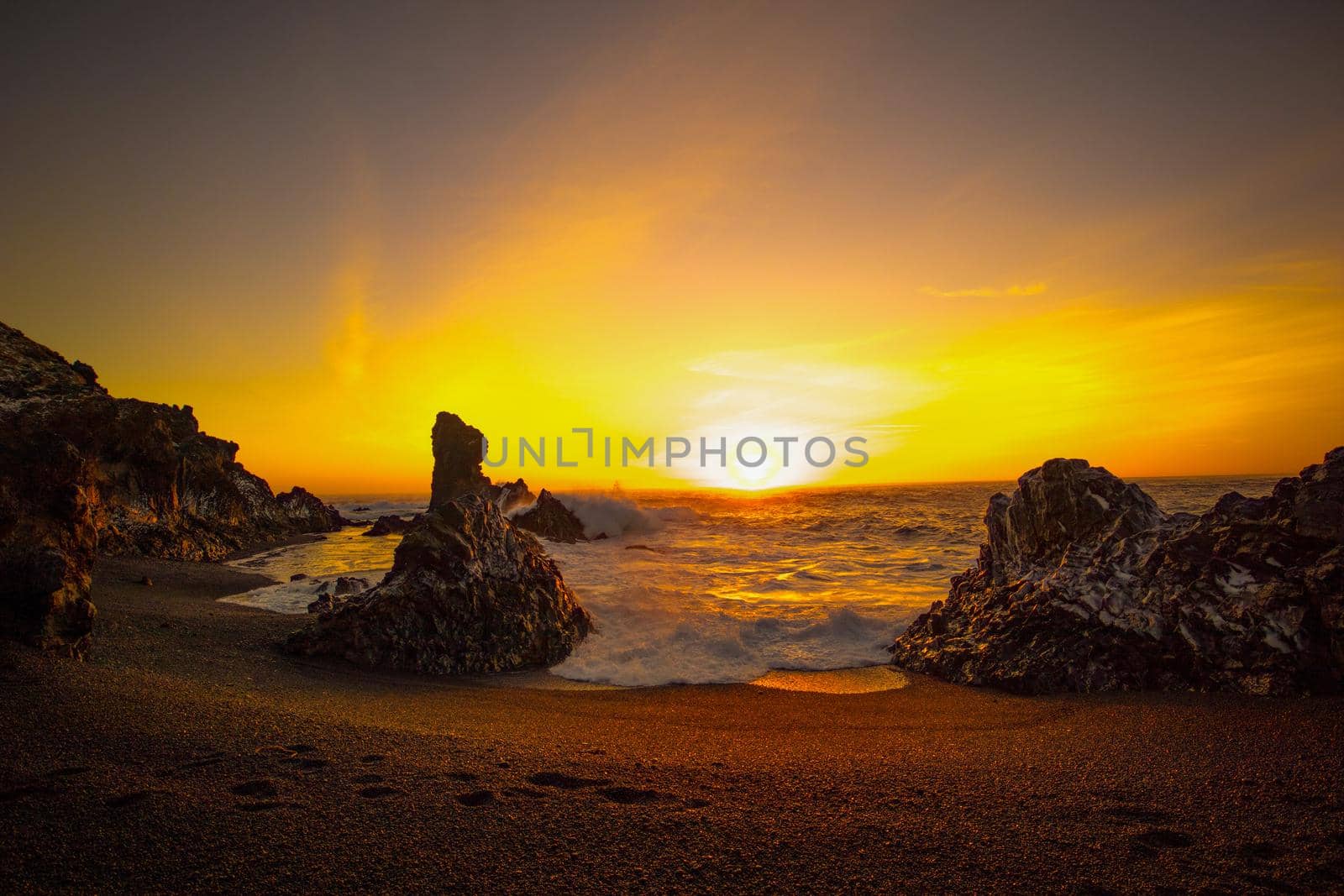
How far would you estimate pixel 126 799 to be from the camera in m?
2.53

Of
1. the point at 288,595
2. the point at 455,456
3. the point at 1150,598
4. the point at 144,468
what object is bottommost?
the point at 288,595

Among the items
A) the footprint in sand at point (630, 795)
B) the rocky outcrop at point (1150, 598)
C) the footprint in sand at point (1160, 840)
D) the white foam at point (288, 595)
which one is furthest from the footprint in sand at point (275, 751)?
the white foam at point (288, 595)

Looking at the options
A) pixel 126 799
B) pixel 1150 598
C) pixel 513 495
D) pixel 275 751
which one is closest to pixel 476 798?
pixel 275 751

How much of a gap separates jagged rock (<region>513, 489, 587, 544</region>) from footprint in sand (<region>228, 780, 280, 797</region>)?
2067cm

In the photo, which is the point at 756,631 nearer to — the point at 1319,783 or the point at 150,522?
the point at 1319,783

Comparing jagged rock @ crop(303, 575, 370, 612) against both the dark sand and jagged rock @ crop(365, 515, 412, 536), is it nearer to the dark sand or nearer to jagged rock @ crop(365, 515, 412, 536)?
the dark sand

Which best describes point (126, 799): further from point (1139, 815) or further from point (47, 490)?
point (1139, 815)

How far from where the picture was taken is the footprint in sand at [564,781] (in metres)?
3.02

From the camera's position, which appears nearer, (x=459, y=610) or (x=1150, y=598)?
(x=1150, y=598)

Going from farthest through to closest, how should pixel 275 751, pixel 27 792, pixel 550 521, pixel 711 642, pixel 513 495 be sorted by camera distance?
pixel 513 495
pixel 550 521
pixel 711 642
pixel 275 751
pixel 27 792

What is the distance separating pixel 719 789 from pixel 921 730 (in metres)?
2.09

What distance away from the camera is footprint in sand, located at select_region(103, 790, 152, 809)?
8.15 ft

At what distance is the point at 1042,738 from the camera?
403 cm

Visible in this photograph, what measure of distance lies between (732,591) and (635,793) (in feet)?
25.3
